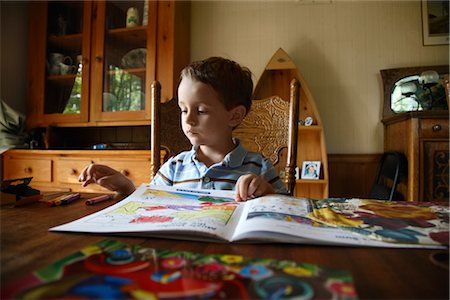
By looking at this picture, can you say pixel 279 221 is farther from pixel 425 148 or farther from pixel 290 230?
pixel 425 148

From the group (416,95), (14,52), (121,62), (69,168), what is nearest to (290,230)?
(416,95)

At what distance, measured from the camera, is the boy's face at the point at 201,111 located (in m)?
0.72

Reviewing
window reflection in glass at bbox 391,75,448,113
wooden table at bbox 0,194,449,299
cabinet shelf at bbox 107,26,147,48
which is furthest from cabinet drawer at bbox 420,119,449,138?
cabinet shelf at bbox 107,26,147,48

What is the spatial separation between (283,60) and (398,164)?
790mm

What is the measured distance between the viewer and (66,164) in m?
1.62

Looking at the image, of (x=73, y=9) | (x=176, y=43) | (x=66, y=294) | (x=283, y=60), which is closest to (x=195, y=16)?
(x=176, y=43)

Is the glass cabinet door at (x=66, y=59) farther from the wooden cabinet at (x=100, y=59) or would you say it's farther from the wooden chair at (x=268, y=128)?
the wooden chair at (x=268, y=128)

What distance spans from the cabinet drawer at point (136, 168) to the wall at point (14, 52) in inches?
38.7

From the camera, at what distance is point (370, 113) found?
5.24 feet

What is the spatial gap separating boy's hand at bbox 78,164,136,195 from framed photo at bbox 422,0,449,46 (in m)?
1.72

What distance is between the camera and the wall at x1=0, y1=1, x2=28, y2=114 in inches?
73.3

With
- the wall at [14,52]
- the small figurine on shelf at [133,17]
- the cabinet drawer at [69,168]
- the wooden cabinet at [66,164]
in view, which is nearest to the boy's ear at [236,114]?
the wooden cabinet at [66,164]

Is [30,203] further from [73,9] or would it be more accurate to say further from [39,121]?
[73,9]

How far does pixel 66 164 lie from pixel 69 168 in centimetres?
3
